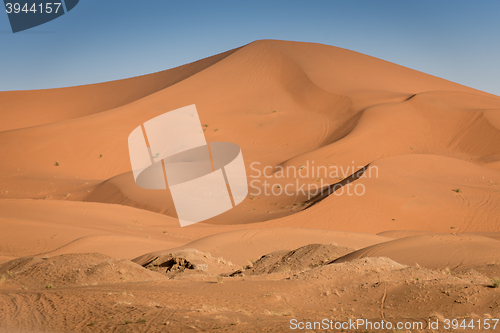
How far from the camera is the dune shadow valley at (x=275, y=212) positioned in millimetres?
6531

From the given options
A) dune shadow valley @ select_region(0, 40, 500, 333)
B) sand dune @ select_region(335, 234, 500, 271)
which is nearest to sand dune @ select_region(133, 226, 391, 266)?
dune shadow valley @ select_region(0, 40, 500, 333)

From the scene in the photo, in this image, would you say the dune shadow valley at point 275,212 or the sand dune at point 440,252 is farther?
the sand dune at point 440,252

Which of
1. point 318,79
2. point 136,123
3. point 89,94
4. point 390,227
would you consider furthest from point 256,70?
point 390,227
